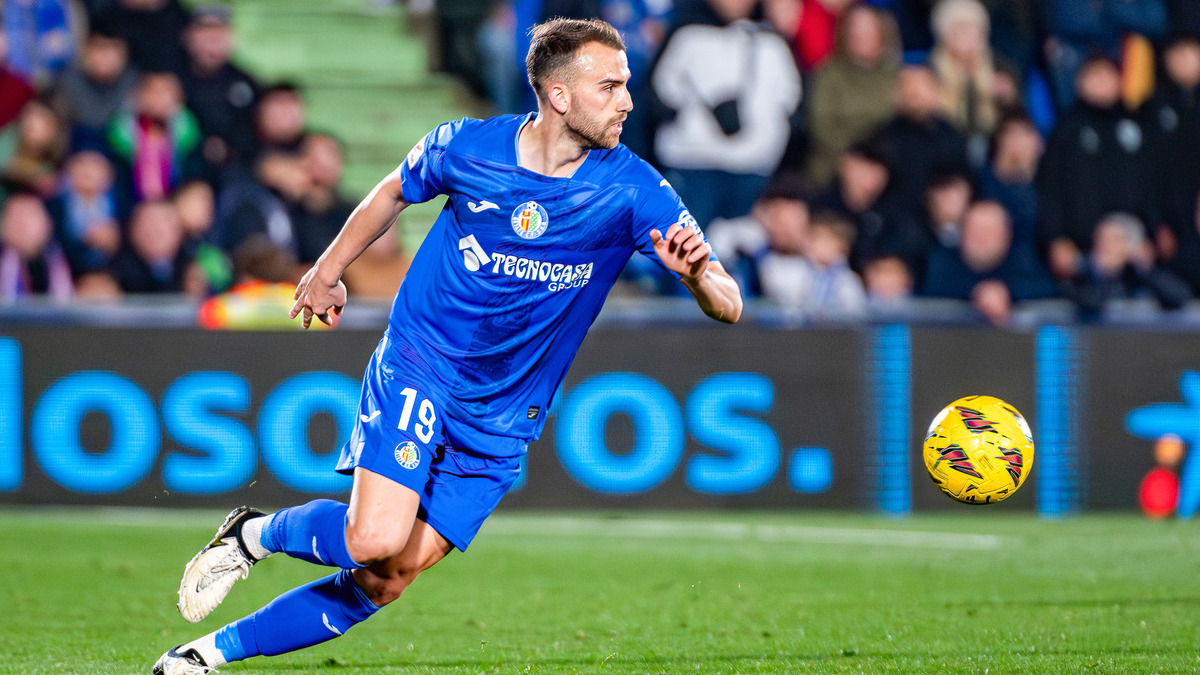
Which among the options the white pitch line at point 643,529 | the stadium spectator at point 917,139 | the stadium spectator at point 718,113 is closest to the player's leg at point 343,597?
the white pitch line at point 643,529

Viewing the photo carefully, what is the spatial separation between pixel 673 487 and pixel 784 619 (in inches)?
144

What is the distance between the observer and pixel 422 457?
472 centimetres

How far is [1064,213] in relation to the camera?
11570 mm

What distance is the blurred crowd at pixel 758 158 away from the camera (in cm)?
1082

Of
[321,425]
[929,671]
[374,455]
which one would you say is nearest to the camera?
[374,455]

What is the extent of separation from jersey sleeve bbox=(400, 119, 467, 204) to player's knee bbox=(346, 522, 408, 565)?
3.51 feet

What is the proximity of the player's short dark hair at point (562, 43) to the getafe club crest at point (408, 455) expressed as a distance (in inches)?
46.9

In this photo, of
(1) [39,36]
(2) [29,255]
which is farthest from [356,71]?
(2) [29,255]

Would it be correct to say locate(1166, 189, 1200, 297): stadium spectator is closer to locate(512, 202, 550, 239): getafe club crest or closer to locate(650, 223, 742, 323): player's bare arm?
locate(650, 223, 742, 323): player's bare arm

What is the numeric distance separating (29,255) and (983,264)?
6944 mm

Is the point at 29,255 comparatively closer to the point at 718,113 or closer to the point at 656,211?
the point at 718,113

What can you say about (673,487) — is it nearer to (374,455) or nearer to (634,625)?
(634,625)

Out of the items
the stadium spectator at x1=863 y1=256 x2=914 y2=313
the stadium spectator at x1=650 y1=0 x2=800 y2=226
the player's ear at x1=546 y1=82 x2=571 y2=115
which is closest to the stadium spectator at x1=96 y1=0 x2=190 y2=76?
the stadium spectator at x1=650 y1=0 x2=800 y2=226

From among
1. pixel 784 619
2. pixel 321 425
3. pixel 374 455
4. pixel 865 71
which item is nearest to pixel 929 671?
pixel 784 619
